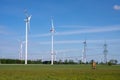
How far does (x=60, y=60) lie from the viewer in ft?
555

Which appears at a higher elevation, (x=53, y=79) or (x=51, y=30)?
(x=51, y=30)

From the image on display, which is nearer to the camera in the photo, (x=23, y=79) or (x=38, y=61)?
(x=23, y=79)

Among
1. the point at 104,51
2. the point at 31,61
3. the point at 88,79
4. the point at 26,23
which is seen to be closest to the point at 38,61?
the point at 31,61

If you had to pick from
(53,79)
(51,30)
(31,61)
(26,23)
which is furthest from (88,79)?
(31,61)

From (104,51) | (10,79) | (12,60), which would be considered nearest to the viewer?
(10,79)

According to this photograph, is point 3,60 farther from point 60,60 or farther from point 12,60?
point 60,60

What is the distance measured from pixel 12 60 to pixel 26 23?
41763 mm

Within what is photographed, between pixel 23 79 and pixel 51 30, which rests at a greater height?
pixel 51 30

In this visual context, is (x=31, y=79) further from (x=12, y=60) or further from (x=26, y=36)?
(x=12, y=60)

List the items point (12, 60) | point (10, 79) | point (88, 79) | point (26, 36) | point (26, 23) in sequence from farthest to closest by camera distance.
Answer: point (12, 60) < point (26, 23) < point (26, 36) < point (88, 79) < point (10, 79)

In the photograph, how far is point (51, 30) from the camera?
12688 cm

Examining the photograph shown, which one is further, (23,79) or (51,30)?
(51,30)

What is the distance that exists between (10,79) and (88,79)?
25.0 feet

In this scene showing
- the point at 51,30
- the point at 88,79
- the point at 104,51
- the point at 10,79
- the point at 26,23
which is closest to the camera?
the point at 10,79
